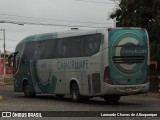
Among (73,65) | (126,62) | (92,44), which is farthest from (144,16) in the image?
(126,62)

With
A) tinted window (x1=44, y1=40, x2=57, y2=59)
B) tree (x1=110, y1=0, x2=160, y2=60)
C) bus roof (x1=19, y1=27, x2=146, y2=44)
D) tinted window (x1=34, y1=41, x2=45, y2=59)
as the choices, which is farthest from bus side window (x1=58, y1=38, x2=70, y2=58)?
tree (x1=110, y1=0, x2=160, y2=60)

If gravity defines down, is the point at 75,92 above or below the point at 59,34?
below

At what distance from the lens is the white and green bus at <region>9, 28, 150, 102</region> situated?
2317cm

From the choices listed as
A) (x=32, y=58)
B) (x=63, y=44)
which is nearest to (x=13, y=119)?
(x=63, y=44)

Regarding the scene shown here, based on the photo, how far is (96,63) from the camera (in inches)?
928

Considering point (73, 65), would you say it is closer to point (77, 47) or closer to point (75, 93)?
point (77, 47)

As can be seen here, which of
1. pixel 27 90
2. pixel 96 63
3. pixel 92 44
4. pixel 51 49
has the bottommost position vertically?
pixel 27 90

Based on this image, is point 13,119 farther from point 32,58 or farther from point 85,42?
point 32,58

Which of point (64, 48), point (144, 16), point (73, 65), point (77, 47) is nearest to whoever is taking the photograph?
point (77, 47)

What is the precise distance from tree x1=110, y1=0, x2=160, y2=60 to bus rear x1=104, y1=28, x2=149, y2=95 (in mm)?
13691

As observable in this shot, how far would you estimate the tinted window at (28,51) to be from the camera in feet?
97.2

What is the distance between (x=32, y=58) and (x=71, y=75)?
4.52 meters

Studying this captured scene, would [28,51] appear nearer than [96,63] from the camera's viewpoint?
No

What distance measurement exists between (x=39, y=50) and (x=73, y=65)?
3.91 meters
